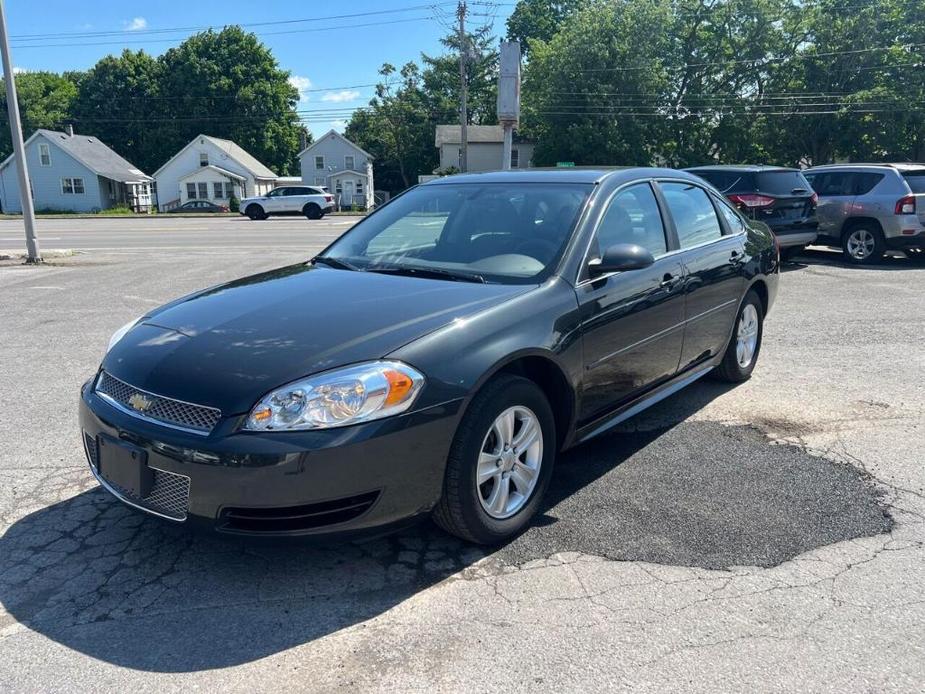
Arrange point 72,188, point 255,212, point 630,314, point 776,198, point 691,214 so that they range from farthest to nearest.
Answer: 1. point 72,188
2. point 255,212
3. point 776,198
4. point 691,214
5. point 630,314

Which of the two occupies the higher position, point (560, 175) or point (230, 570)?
point (560, 175)

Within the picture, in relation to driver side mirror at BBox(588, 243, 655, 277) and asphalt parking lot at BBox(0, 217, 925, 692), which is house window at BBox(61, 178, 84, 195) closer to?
asphalt parking lot at BBox(0, 217, 925, 692)

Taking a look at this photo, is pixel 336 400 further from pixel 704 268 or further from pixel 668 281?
pixel 704 268

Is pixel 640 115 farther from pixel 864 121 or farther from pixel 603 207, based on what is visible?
pixel 603 207

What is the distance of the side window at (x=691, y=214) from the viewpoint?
4.85m

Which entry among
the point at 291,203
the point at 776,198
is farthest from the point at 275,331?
the point at 291,203

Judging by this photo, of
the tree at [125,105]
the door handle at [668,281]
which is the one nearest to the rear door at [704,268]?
the door handle at [668,281]

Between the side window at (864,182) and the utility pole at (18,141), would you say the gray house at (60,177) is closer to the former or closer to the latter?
the utility pole at (18,141)

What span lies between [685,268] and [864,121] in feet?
141

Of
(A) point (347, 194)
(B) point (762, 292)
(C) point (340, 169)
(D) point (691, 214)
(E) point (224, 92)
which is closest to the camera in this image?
(D) point (691, 214)

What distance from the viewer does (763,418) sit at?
504cm

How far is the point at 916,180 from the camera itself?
41.0 ft

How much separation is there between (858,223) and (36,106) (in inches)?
3103

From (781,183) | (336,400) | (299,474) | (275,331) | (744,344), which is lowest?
(744,344)
